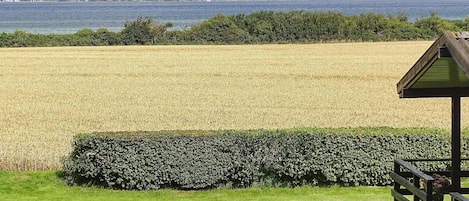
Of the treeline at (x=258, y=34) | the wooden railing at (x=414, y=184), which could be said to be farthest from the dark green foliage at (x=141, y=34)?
the wooden railing at (x=414, y=184)

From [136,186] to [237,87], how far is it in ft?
→ 68.9

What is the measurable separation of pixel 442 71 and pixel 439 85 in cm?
112

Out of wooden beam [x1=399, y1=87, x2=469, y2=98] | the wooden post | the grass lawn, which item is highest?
wooden beam [x1=399, y1=87, x2=469, y2=98]

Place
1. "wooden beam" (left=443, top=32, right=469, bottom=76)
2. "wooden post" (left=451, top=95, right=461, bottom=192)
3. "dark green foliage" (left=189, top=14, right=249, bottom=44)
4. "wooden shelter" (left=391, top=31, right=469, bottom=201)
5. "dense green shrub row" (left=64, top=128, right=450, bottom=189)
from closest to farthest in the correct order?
"wooden beam" (left=443, top=32, right=469, bottom=76), "wooden shelter" (left=391, top=31, right=469, bottom=201), "wooden post" (left=451, top=95, right=461, bottom=192), "dense green shrub row" (left=64, top=128, right=450, bottom=189), "dark green foliage" (left=189, top=14, right=249, bottom=44)

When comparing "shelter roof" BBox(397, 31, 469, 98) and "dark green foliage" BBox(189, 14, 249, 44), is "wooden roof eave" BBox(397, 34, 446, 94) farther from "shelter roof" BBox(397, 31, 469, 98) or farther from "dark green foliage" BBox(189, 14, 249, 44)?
"dark green foliage" BBox(189, 14, 249, 44)

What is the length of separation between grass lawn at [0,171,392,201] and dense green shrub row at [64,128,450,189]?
0.23 m

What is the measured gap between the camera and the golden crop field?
968 inches

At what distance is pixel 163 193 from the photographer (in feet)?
51.1

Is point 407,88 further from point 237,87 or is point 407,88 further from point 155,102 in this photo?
point 237,87

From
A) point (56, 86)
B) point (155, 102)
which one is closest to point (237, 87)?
point (155, 102)

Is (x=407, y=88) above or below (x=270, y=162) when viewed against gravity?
above

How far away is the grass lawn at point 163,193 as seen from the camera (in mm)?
15125

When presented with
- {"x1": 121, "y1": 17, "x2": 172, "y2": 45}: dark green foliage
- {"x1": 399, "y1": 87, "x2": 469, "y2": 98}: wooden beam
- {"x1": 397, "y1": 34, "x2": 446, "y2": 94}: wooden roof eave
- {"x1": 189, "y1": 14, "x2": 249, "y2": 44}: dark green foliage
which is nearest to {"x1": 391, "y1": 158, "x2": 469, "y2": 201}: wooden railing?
{"x1": 399, "y1": 87, "x2": 469, "y2": 98}: wooden beam

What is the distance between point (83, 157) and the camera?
1564 cm
